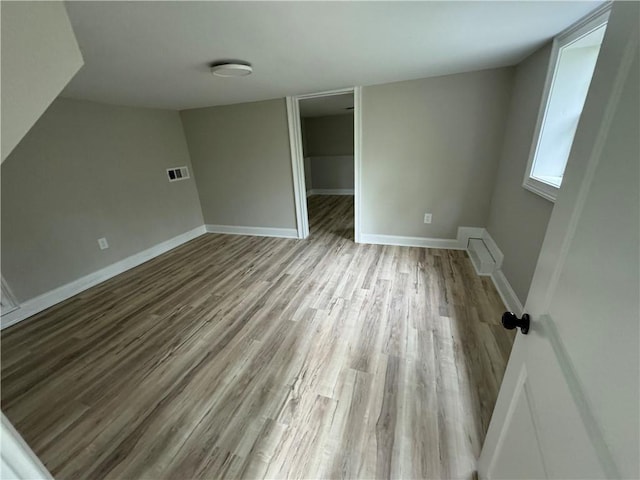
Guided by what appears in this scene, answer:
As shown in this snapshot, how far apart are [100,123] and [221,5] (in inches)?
103

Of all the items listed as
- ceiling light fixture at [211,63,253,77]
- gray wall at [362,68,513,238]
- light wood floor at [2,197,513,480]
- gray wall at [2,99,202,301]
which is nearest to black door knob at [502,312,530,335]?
light wood floor at [2,197,513,480]

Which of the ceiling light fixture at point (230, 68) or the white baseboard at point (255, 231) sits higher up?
the ceiling light fixture at point (230, 68)

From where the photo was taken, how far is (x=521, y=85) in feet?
7.46

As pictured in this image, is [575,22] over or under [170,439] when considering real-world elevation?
over

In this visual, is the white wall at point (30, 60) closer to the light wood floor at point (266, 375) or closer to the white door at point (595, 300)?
the white door at point (595, 300)

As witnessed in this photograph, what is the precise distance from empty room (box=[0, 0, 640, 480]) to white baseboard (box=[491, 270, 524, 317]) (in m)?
0.03

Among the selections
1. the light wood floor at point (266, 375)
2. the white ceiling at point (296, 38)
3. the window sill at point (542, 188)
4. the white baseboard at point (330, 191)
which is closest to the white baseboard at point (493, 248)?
the light wood floor at point (266, 375)

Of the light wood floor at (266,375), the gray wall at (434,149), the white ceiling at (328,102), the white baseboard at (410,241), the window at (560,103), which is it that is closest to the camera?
the light wood floor at (266,375)

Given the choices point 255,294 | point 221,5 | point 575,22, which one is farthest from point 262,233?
point 575,22

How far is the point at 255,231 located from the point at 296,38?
9.76 ft

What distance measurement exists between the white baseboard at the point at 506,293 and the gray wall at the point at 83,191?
418 centimetres

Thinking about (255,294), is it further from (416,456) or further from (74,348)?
(416,456)

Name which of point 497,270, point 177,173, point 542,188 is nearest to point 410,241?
point 497,270

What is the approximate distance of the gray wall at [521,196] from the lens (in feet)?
6.20
